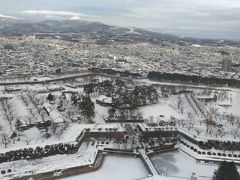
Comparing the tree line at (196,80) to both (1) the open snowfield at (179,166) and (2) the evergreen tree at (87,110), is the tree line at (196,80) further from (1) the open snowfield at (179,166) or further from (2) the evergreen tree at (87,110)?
(1) the open snowfield at (179,166)

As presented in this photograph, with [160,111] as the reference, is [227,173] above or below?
above

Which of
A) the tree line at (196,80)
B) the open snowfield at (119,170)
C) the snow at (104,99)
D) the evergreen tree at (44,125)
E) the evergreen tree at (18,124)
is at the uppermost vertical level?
the tree line at (196,80)

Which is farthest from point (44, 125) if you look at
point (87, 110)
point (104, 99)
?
point (104, 99)

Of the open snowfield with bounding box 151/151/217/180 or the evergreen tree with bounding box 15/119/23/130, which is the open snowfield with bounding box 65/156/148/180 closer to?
the open snowfield with bounding box 151/151/217/180

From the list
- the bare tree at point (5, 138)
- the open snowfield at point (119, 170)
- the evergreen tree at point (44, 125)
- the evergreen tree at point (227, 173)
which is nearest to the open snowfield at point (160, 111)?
the open snowfield at point (119, 170)

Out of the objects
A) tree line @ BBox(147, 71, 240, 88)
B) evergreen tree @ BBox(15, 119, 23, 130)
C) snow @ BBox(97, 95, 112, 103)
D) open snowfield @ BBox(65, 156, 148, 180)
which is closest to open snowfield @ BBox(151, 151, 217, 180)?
open snowfield @ BBox(65, 156, 148, 180)

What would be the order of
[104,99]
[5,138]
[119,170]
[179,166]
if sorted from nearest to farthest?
[119,170], [179,166], [5,138], [104,99]

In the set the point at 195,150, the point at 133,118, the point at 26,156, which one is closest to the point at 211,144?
the point at 195,150

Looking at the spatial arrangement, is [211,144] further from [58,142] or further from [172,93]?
[172,93]

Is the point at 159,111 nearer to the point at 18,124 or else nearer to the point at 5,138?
the point at 18,124
